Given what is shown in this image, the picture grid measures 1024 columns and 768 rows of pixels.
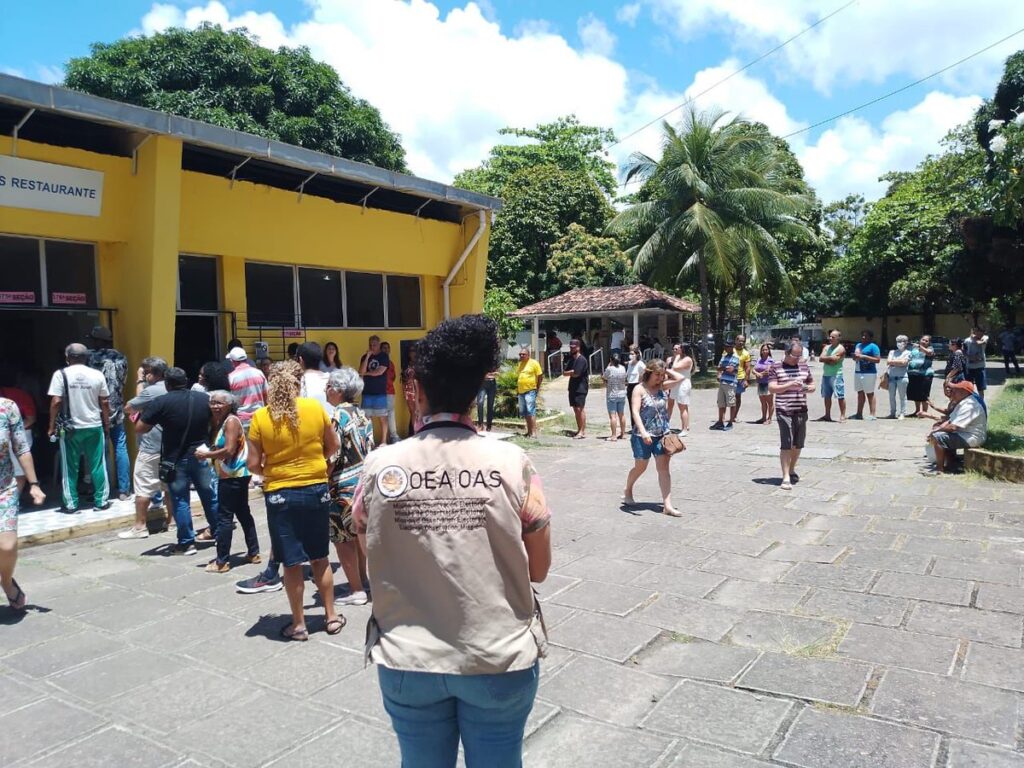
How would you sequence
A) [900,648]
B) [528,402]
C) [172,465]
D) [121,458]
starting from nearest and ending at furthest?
[900,648]
[172,465]
[121,458]
[528,402]

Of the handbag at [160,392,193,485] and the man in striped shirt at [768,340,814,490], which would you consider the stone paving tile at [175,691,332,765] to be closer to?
the handbag at [160,392,193,485]

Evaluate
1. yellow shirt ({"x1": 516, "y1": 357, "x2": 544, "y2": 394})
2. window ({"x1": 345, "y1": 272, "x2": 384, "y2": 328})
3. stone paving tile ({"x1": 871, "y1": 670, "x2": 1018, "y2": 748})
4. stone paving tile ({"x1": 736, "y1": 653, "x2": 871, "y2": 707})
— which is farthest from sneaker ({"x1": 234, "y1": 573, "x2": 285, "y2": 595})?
yellow shirt ({"x1": 516, "y1": 357, "x2": 544, "y2": 394})

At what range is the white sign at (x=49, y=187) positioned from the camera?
7.54 meters

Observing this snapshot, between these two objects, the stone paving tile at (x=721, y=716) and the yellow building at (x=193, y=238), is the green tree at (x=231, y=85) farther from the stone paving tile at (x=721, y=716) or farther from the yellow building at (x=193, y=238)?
the stone paving tile at (x=721, y=716)

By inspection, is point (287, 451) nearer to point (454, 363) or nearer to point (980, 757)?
point (454, 363)

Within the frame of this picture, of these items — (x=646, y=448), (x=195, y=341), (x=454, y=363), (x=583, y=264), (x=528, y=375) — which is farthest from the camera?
(x=583, y=264)

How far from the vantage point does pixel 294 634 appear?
4.57 m

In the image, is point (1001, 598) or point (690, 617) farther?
point (1001, 598)

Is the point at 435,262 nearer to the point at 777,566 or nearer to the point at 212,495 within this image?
the point at 212,495

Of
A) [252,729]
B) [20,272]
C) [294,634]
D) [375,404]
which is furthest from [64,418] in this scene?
[252,729]

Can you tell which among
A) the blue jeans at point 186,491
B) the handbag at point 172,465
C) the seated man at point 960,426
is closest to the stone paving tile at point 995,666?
the blue jeans at point 186,491

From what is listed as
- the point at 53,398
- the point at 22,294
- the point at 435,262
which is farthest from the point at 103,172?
the point at 435,262

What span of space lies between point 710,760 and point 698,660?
1.01 metres

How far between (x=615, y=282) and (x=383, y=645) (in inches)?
1217
